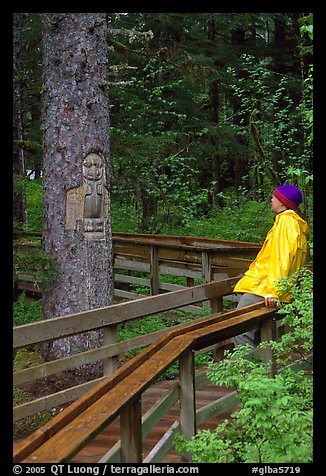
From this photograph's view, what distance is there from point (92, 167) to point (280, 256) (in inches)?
102

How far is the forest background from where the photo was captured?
13492mm

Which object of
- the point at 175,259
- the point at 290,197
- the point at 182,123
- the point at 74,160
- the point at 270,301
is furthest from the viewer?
the point at 182,123

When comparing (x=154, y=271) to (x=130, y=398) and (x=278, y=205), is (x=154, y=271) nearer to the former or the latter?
(x=278, y=205)

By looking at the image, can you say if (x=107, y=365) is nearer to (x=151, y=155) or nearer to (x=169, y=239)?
(x=169, y=239)

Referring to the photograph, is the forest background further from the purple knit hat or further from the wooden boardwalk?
the wooden boardwalk

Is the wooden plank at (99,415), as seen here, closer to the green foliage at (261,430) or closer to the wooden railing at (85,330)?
the green foliage at (261,430)

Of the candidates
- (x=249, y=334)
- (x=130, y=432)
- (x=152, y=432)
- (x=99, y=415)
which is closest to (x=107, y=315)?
(x=152, y=432)

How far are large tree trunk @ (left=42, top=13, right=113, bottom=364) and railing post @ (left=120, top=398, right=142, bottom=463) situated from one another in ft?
13.0

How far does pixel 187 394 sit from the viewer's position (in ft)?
13.4

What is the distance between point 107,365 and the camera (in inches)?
231

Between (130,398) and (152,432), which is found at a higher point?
(130,398)

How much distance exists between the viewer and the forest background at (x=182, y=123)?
44.3 ft

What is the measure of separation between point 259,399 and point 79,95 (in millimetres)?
4419

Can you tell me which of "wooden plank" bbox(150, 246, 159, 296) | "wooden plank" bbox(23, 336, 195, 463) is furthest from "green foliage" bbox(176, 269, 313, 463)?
"wooden plank" bbox(150, 246, 159, 296)
